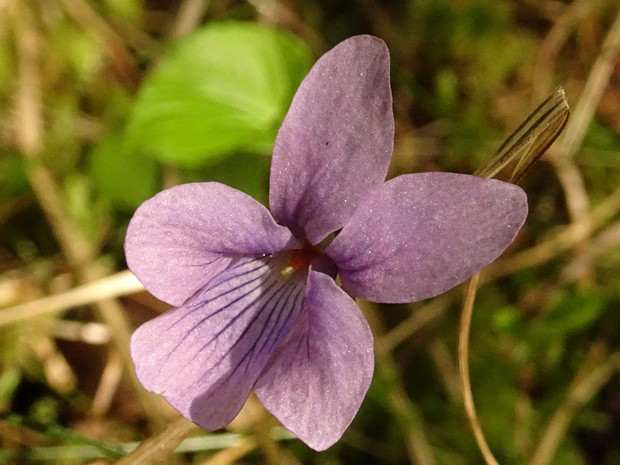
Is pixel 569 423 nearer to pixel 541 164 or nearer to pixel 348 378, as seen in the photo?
pixel 541 164

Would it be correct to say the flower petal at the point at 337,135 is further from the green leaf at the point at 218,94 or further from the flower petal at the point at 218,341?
the green leaf at the point at 218,94

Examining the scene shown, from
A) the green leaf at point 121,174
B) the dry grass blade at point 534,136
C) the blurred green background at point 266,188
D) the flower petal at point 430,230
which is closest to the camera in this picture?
the flower petal at point 430,230

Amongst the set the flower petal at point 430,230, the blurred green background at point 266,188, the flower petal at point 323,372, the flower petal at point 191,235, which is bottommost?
the blurred green background at point 266,188

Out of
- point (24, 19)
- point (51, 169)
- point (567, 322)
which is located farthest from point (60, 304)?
point (567, 322)

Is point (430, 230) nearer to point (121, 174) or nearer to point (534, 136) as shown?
point (534, 136)

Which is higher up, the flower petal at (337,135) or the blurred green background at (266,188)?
the flower petal at (337,135)

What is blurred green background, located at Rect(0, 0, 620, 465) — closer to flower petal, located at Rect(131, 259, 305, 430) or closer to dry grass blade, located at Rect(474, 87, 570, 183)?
flower petal, located at Rect(131, 259, 305, 430)

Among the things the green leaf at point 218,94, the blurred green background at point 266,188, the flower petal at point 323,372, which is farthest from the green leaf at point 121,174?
the flower petal at point 323,372
